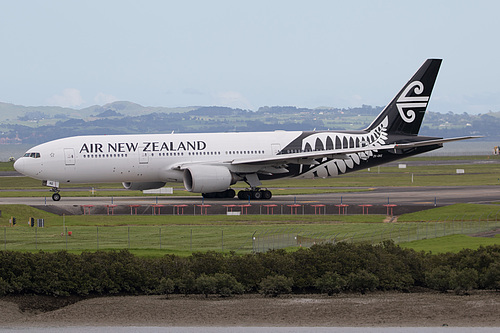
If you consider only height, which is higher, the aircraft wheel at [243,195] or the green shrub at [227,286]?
the aircraft wheel at [243,195]

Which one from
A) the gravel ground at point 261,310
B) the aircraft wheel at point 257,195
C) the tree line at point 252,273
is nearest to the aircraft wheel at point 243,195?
the aircraft wheel at point 257,195

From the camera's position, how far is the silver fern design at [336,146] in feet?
193

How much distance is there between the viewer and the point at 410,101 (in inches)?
2434

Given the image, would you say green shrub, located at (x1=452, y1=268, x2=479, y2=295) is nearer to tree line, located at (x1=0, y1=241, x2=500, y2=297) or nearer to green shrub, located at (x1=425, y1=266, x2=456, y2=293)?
tree line, located at (x1=0, y1=241, x2=500, y2=297)

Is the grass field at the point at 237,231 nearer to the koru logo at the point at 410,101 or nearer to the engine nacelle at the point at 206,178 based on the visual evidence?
the engine nacelle at the point at 206,178

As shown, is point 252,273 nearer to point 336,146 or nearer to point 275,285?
point 275,285

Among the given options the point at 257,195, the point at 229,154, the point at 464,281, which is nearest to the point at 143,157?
the point at 229,154

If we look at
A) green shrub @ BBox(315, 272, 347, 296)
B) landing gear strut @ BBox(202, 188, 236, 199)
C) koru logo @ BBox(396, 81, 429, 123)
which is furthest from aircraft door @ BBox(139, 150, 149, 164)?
green shrub @ BBox(315, 272, 347, 296)

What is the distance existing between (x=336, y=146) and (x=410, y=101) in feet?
25.7

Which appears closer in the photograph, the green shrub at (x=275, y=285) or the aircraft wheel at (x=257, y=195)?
the green shrub at (x=275, y=285)

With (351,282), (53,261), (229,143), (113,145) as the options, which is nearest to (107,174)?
(113,145)

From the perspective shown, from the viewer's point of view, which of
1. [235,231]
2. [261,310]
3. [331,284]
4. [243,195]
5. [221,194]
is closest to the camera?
[261,310]

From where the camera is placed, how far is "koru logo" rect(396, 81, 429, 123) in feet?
202

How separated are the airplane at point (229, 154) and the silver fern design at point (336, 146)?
0.08m
